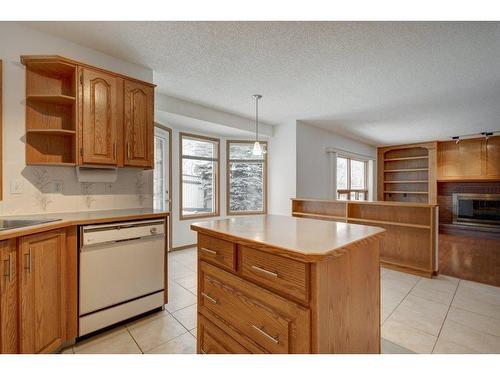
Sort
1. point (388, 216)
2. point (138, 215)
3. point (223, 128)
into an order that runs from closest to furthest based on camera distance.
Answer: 1. point (138, 215)
2. point (388, 216)
3. point (223, 128)

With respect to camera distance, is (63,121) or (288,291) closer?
(288,291)

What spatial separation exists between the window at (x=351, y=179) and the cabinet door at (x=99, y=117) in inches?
195

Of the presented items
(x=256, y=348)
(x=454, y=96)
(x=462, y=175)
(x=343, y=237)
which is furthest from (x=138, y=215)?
(x=462, y=175)

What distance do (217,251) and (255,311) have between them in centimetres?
37

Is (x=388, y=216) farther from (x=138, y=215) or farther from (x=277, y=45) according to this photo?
(x=138, y=215)

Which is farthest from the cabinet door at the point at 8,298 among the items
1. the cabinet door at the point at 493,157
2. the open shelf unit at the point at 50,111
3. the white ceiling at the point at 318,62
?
the cabinet door at the point at 493,157

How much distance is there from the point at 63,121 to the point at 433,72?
377cm

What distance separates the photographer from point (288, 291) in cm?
103

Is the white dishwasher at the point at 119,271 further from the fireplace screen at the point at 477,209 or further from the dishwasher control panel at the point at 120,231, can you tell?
the fireplace screen at the point at 477,209

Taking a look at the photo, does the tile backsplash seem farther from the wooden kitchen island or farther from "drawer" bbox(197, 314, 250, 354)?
"drawer" bbox(197, 314, 250, 354)

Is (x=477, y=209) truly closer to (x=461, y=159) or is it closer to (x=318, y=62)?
(x=461, y=159)

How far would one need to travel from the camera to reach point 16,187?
1.96 m

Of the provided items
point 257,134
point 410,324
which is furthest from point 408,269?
point 257,134
